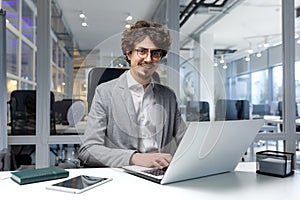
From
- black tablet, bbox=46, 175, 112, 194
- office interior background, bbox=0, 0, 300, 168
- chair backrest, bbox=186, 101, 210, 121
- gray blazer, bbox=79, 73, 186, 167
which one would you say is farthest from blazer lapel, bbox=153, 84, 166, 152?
office interior background, bbox=0, 0, 300, 168

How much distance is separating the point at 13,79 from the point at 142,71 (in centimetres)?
194

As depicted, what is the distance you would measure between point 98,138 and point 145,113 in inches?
8.5

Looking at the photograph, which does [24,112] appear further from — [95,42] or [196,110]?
[196,110]

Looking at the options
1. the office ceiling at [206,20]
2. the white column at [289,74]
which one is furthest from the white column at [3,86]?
the white column at [289,74]

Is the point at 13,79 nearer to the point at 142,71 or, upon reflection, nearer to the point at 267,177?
the point at 142,71

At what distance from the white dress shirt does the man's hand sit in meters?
0.11

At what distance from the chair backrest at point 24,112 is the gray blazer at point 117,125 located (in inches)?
62.4

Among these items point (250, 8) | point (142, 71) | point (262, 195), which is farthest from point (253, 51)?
point (262, 195)

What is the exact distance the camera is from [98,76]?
4.85 feet

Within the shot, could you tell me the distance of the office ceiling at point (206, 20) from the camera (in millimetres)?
2775

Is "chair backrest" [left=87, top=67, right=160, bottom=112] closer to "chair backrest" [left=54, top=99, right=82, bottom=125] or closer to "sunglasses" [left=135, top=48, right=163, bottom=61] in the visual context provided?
"sunglasses" [left=135, top=48, right=163, bottom=61]

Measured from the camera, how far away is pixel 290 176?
0.99 m

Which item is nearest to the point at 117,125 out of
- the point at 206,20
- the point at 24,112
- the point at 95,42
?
the point at 95,42

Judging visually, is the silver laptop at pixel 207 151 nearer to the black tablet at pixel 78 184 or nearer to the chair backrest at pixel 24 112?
Answer: the black tablet at pixel 78 184
